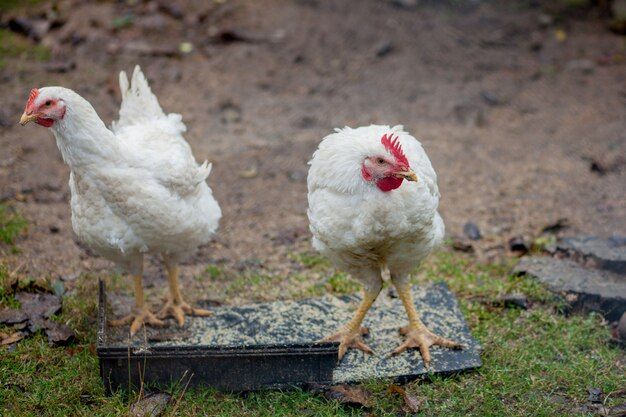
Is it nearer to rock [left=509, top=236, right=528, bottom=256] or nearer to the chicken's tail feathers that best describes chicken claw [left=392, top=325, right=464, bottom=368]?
rock [left=509, top=236, right=528, bottom=256]

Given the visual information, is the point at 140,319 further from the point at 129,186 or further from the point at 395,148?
the point at 395,148

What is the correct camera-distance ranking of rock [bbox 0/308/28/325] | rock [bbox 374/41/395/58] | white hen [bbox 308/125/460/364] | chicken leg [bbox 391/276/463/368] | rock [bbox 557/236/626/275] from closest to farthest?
1. white hen [bbox 308/125/460/364]
2. chicken leg [bbox 391/276/463/368]
3. rock [bbox 0/308/28/325]
4. rock [bbox 557/236/626/275]
5. rock [bbox 374/41/395/58]

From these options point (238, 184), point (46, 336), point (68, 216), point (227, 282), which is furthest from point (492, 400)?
point (68, 216)

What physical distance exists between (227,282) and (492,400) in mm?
2066

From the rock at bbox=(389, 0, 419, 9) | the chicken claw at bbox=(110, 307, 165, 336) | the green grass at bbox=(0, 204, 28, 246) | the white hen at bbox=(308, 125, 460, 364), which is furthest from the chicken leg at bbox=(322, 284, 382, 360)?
the rock at bbox=(389, 0, 419, 9)

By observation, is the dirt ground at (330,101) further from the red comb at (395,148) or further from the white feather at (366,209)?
the red comb at (395,148)

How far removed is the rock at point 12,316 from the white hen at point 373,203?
1.91 metres

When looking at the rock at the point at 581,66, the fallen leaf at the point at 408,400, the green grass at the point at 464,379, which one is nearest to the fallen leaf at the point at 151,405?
the green grass at the point at 464,379

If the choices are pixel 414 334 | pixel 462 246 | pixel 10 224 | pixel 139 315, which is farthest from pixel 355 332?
pixel 10 224

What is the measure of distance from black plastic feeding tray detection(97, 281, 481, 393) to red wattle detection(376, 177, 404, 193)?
0.87m

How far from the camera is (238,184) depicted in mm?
6434

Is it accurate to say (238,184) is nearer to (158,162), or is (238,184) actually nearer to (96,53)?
(158,162)

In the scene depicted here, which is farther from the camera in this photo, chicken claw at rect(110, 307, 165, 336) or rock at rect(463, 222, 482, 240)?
rock at rect(463, 222, 482, 240)

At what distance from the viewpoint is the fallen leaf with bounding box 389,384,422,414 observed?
392cm
